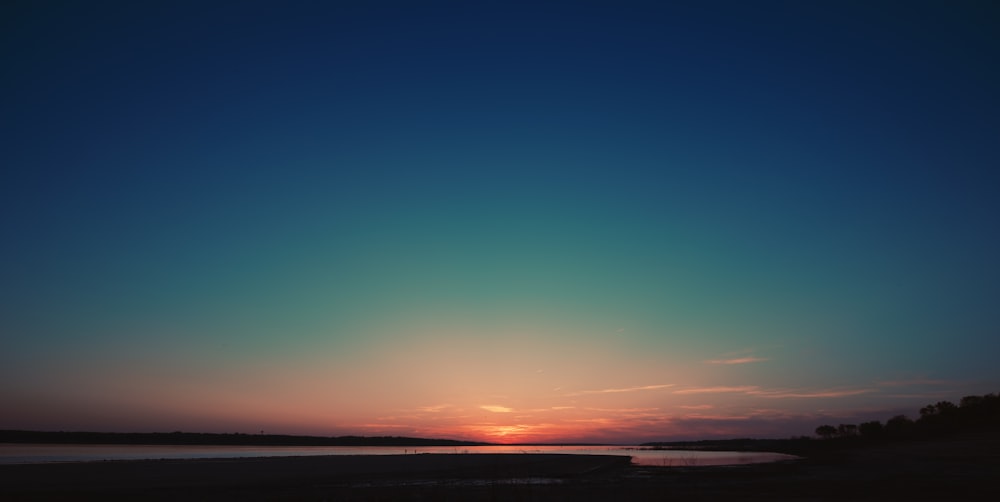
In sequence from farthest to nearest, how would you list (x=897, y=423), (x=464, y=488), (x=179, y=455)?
(x=897, y=423)
(x=179, y=455)
(x=464, y=488)

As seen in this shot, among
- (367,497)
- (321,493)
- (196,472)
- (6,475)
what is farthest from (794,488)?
(6,475)

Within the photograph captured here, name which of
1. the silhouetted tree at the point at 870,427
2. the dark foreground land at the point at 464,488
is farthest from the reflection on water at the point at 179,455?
the silhouetted tree at the point at 870,427

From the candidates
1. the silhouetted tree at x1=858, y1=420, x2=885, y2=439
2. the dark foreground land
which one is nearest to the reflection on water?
the dark foreground land

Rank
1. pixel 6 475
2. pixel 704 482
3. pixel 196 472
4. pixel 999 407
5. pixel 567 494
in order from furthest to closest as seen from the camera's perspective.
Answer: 1. pixel 999 407
2. pixel 196 472
3. pixel 6 475
4. pixel 704 482
5. pixel 567 494

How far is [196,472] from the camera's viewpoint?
3406 centimetres

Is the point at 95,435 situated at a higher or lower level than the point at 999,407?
lower

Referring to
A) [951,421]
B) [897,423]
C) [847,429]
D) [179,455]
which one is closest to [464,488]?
[179,455]

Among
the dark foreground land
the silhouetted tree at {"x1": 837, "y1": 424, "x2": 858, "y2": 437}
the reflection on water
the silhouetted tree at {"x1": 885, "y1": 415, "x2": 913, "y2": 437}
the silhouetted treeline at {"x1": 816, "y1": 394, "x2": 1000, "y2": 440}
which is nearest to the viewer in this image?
the dark foreground land

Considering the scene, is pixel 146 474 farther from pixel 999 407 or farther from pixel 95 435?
pixel 95 435

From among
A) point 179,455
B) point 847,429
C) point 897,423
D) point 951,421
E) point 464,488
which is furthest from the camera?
point 847,429

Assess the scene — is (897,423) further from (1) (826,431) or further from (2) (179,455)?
(2) (179,455)

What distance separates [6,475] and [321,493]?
63.5ft

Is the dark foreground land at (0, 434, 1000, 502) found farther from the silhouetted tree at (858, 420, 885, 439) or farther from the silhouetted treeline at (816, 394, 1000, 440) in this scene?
the silhouetted tree at (858, 420, 885, 439)

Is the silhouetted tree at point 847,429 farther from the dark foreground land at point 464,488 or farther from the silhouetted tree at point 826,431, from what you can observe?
the dark foreground land at point 464,488
